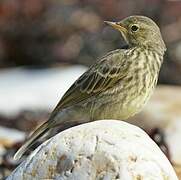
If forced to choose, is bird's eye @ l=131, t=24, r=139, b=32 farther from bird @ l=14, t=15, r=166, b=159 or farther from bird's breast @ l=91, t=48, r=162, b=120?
bird's breast @ l=91, t=48, r=162, b=120

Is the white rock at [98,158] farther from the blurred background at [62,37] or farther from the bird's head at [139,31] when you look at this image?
the blurred background at [62,37]

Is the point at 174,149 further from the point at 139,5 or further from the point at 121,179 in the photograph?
the point at 139,5

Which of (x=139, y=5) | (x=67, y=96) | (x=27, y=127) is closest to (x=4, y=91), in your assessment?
(x=27, y=127)

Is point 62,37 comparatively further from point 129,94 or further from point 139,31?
point 129,94

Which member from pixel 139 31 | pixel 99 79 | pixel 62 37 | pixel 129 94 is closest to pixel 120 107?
pixel 129 94

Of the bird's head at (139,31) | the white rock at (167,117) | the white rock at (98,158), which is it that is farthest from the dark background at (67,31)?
the white rock at (98,158)

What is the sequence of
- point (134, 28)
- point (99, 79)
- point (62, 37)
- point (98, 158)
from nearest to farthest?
point (98, 158), point (99, 79), point (134, 28), point (62, 37)
